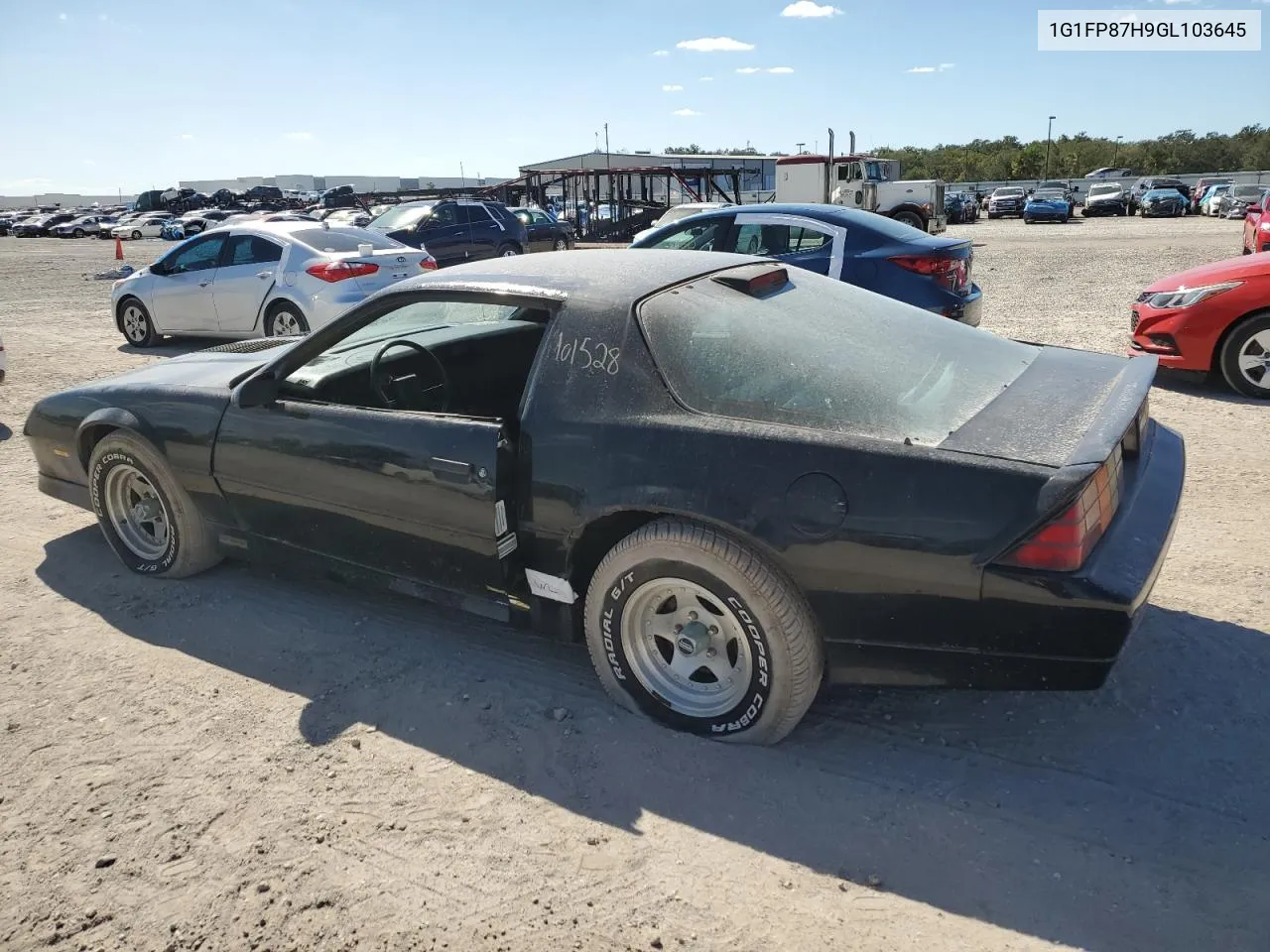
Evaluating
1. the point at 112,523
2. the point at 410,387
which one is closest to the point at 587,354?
the point at 410,387

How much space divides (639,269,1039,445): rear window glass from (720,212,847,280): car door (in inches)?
175

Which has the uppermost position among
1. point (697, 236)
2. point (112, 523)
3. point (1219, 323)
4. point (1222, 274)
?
point (697, 236)

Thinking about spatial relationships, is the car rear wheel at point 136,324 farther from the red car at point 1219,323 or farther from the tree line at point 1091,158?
the tree line at point 1091,158

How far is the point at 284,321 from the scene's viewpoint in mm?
9633

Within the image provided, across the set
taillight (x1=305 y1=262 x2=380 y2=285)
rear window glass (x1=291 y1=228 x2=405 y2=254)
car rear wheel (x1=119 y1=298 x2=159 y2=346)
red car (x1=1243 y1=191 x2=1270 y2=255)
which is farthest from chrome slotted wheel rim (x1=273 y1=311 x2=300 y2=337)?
red car (x1=1243 y1=191 x2=1270 y2=255)

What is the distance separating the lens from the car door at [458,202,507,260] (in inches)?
623

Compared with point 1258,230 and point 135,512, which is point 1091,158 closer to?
point 1258,230

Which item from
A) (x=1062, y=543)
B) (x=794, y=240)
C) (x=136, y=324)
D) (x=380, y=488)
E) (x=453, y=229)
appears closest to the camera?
(x=1062, y=543)

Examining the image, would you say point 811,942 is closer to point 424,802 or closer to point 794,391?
point 424,802

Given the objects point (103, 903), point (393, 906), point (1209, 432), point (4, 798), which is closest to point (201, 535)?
point (4, 798)

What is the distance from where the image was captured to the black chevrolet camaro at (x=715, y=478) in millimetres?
2408

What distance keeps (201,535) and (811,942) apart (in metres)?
3.14

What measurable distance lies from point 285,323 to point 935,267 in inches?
256

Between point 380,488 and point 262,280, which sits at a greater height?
point 262,280
